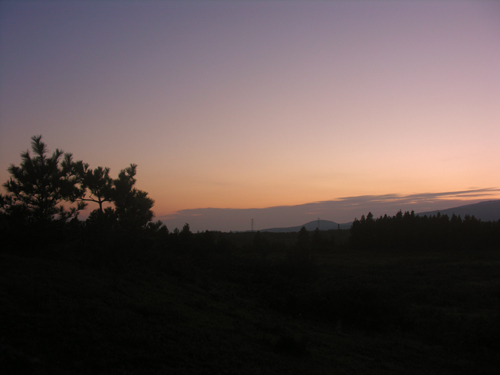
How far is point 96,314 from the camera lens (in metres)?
9.55

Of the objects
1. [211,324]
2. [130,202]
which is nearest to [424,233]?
[130,202]

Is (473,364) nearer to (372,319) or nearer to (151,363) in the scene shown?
(372,319)

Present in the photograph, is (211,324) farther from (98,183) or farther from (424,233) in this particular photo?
(424,233)

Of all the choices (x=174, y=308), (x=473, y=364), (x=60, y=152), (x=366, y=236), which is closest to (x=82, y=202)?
(x=60, y=152)

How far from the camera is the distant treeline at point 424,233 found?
6216 cm

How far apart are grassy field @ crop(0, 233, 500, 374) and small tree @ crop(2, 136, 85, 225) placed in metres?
2.53

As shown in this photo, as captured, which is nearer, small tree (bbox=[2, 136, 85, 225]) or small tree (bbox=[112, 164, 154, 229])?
small tree (bbox=[2, 136, 85, 225])

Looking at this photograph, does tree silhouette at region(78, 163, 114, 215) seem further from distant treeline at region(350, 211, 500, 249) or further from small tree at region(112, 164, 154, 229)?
distant treeline at region(350, 211, 500, 249)

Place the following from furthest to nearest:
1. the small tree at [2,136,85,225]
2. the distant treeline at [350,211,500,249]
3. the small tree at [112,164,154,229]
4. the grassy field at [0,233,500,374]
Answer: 1. the distant treeline at [350,211,500,249]
2. the small tree at [112,164,154,229]
3. the small tree at [2,136,85,225]
4. the grassy field at [0,233,500,374]

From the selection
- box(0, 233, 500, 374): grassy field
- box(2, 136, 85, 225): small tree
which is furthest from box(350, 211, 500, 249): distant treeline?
box(2, 136, 85, 225): small tree

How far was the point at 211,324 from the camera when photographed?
39.4ft

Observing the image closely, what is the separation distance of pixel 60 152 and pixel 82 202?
392 centimetres

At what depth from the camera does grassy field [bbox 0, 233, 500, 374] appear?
7416 millimetres

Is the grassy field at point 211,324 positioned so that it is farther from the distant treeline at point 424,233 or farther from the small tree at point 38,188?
the distant treeline at point 424,233
